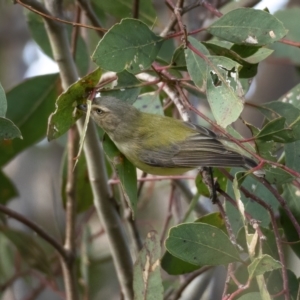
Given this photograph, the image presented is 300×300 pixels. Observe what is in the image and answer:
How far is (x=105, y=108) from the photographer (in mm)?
1729

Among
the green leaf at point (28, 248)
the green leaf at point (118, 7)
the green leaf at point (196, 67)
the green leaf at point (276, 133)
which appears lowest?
the green leaf at point (28, 248)

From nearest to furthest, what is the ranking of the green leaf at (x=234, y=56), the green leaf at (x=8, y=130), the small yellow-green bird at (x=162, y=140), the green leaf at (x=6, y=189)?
the green leaf at (x=8, y=130), the green leaf at (x=234, y=56), the small yellow-green bird at (x=162, y=140), the green leaf at (x=6, y=189)

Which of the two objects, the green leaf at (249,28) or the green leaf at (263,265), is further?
the green leaf at (249,28)

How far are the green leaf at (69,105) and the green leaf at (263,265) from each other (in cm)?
55

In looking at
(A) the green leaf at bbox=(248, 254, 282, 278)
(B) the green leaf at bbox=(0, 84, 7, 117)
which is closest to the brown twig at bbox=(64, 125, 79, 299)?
(B) the green leaf at bbox=(0, 84, 7, 117)

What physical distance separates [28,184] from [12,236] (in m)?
2.09

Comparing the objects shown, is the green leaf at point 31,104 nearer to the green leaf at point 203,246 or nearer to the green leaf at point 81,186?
the green leaf at point 81,186

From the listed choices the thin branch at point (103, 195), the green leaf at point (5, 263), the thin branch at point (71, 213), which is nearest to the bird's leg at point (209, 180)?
the thin branch at point (103, 195)

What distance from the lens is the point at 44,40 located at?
88.6 inches

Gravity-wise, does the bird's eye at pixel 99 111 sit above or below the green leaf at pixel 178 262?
above

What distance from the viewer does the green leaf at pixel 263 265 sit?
1.12 m

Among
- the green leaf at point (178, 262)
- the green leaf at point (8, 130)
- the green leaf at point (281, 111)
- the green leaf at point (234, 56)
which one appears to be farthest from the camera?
the green leaf at point (178, 262)

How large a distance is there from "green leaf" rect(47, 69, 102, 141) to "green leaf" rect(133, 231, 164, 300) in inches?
12.9

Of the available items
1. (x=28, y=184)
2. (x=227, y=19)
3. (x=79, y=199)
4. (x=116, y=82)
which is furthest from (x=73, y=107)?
(x=28, y=184)
